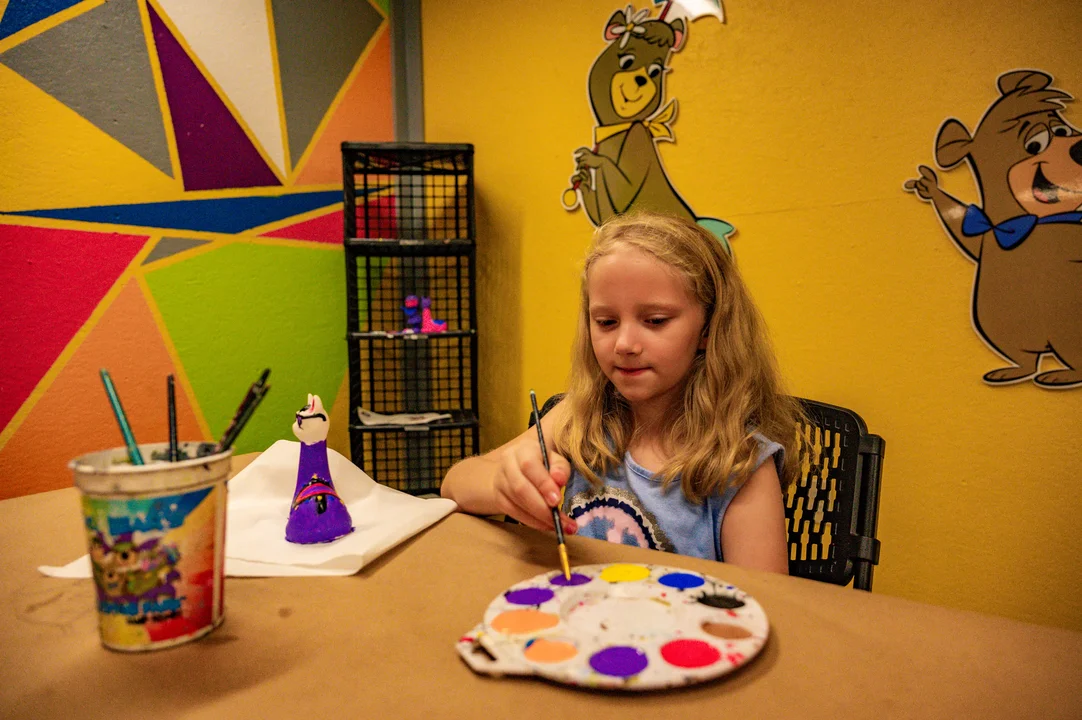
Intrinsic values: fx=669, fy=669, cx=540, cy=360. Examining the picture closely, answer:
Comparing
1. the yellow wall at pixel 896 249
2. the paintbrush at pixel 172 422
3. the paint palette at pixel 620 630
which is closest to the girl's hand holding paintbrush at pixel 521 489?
the paint palette at pixel 620 630

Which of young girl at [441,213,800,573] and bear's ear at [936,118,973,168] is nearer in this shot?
young girl at [441,213,800,573]

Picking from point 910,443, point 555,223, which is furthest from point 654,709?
point 555,223

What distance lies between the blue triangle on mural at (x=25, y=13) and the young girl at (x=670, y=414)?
1797 mm

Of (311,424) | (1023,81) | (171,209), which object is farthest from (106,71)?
(1023,81)

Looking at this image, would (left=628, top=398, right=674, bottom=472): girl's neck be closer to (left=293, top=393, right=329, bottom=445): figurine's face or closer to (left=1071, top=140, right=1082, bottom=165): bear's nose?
(left=293, top=393, right=329, bottom=445): figurine's face

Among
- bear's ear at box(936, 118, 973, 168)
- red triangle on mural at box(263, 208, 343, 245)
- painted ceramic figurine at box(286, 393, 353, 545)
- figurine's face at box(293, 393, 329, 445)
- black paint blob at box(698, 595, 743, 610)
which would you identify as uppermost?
bear's ear at box(936, 118, 973, 168)

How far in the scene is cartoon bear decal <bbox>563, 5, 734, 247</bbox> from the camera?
203 centimetres

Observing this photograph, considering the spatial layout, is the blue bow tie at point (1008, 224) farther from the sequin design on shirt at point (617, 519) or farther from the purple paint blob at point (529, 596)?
the purple paint blob at point (529, 596)

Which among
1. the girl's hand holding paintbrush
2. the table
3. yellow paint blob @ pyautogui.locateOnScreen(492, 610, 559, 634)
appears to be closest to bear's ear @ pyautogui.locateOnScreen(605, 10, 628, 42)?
the girl's hand holding paintbrush

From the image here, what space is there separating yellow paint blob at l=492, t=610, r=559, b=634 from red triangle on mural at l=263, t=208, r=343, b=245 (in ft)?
6.95

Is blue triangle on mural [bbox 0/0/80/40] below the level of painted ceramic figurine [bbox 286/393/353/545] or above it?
above

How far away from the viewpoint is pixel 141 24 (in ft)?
6.61

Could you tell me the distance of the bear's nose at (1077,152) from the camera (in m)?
1.46

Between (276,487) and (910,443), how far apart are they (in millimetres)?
1528
